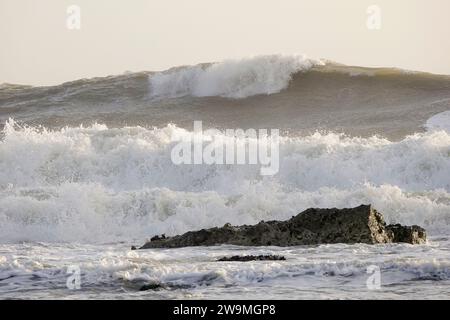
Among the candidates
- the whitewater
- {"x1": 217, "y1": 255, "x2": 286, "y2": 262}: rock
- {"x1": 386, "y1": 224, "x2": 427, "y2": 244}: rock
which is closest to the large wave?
the whitewater

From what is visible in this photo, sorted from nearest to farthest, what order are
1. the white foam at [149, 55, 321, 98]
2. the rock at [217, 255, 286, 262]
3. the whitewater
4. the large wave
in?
the whitewater
the rock at [217, 255, 286, 262]
the large wave
the white foam at [149, 55, 321, 98]

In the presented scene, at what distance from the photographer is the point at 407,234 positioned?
1156 centimetres

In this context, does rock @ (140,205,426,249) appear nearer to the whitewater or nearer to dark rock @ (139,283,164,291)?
the whitewater

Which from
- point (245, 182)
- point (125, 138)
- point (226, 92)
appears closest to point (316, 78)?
point (226, 92)

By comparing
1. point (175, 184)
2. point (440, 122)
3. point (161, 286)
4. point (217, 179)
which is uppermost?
point (440, 122)

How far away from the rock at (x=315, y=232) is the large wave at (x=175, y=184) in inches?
141

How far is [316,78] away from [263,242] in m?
25.8

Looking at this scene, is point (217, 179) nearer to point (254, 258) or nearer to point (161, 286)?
point (254, 258)

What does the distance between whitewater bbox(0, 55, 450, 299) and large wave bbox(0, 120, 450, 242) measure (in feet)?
0.12

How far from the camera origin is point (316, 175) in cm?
2011

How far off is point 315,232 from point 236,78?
86.0ft

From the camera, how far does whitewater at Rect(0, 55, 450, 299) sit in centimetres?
897

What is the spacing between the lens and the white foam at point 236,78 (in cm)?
3688

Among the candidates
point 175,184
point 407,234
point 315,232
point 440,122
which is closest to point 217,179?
point 175,184
